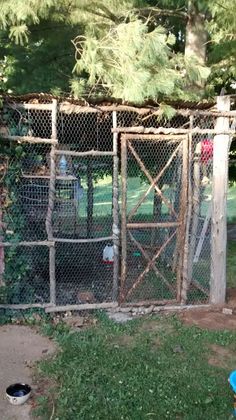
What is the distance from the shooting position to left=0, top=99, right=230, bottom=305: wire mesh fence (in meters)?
5.21

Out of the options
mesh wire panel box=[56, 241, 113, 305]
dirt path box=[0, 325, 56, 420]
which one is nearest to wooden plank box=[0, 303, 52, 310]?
dirt path box=[0, 325, 56, 420]

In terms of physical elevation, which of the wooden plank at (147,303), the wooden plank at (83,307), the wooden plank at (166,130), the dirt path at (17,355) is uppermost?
the wooden plank at (166,130)

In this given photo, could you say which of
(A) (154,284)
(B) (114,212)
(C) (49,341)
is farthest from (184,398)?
(A) (154,284)

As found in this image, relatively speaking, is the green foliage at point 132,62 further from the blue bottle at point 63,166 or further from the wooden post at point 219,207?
the blue bottle at point 63,166

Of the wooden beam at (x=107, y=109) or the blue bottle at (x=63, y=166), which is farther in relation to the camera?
the blue bottle at (x=63, y=166)

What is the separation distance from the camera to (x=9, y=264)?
5254 millimetres

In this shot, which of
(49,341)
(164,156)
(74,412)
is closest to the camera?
(74,412)

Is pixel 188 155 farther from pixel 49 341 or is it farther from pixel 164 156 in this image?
pixel 49 341

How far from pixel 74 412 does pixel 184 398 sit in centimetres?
97

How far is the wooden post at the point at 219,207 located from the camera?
5684 mm

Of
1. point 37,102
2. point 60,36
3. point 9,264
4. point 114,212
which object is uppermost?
point 60,36

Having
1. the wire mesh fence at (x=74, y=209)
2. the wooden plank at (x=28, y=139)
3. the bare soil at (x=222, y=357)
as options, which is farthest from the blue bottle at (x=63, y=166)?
the bare soil at (x=222, y=357)

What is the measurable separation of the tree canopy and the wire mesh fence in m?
0.62

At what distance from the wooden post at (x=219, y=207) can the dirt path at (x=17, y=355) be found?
2394 millimetres
